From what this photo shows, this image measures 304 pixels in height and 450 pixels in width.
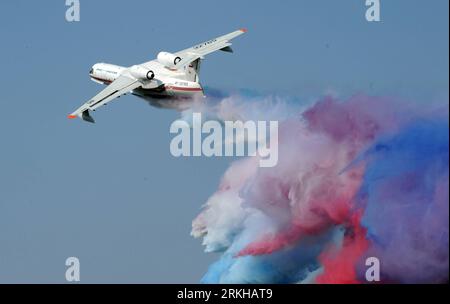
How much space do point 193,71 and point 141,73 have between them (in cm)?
252

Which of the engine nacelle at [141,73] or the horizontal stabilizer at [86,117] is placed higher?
the engine nacelle at [141,73]

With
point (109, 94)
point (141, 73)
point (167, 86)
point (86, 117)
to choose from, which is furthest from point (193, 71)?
point (86, 117)

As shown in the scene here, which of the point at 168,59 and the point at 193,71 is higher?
the point at 168,59

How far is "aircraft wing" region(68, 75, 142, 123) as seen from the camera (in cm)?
5369

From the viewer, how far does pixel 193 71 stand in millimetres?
56500

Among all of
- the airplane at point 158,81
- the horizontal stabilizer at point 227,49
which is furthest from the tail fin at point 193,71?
the horizontal stabilizer at point 227,49

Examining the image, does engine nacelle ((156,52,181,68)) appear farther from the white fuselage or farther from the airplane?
the white fuselage

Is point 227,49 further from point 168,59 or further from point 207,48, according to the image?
point 168,59

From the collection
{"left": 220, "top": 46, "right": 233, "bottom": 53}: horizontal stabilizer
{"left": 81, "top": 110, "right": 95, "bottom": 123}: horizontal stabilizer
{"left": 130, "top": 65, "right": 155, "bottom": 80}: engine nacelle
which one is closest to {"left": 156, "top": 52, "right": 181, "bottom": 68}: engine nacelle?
{"left": 130, "top": 65, "right": 155, "bottom": 80}: engine nacelle

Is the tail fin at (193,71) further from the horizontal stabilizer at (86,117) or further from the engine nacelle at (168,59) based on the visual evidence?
the horizontal stabilizer at (86,117)

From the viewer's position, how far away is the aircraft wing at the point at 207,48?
5682 cm

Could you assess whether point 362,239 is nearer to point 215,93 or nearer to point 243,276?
point 243,276

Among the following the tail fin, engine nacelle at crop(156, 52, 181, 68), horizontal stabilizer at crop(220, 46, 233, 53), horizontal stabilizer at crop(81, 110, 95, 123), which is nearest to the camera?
horizontal stabilizer at crop(81, 110, 95, 123)

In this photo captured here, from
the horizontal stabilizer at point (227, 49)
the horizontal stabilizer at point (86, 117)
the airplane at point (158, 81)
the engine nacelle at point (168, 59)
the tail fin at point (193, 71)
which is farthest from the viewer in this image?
the horizontal stabilizer at point (227, 49)
